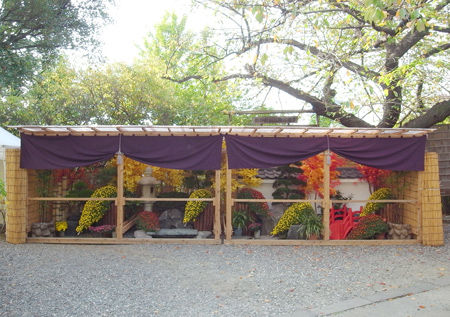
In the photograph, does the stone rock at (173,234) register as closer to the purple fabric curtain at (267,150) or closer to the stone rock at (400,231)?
the purple fabric curtain at (267,150)

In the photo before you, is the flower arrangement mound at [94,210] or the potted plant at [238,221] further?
the potted plant at [238,221]

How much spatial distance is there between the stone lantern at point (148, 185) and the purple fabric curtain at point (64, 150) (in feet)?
5.07

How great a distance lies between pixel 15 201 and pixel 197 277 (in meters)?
4.75

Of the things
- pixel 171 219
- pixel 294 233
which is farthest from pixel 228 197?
pixel 171 219

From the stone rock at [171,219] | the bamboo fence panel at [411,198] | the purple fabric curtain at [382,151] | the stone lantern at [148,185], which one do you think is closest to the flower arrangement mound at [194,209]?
the stone rock at [171,219]

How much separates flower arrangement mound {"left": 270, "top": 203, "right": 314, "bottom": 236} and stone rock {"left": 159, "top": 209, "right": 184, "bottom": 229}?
Result: 2319 millimetres

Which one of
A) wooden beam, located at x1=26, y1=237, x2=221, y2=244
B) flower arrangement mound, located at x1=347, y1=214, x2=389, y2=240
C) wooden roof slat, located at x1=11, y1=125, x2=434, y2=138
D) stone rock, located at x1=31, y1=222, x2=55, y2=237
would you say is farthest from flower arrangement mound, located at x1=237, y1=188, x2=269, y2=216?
stone rock, located at x1=31, y1=222, x2=55, y2=237

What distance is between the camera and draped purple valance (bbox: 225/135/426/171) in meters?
8.73

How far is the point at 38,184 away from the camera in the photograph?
9539 millimetres

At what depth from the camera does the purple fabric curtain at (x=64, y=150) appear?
8.62m

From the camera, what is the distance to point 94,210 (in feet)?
30.4

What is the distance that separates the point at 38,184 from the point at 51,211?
0.87 m

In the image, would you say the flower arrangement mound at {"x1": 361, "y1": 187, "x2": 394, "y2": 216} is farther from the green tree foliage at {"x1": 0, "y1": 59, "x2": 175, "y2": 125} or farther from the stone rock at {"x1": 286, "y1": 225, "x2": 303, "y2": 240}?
the green tree foliage at {"x1": 0, "y1": 59, "x2": 175, "y2": 125}

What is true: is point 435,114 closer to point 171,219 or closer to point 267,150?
point 267,150
